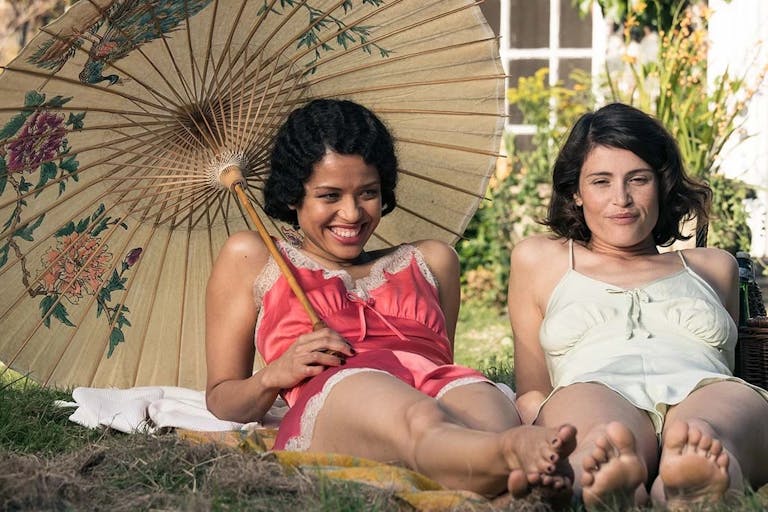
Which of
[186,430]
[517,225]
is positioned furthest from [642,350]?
[517,225]

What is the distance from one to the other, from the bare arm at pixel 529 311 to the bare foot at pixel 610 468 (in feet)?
3.07

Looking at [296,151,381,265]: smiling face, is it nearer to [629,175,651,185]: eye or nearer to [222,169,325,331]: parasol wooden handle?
[222,169,325,331]: parasol wooden handle

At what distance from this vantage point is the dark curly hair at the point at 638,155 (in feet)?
11.4

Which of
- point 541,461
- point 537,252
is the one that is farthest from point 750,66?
point 541,461

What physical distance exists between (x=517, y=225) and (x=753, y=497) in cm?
487

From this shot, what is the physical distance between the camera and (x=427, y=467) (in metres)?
2.65

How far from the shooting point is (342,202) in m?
3.43

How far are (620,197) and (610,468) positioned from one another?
112 centimetres

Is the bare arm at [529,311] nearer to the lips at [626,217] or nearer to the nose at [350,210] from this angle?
the lips at [626,217]

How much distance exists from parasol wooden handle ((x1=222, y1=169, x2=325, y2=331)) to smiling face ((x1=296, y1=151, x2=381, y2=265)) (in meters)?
0.14

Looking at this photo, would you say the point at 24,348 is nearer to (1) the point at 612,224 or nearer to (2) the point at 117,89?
(2) the point at 117,89

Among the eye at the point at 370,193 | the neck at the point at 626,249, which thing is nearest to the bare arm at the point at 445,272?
the eye at the point at 370,193

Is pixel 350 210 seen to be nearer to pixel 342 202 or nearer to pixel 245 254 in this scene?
pixel 342 202

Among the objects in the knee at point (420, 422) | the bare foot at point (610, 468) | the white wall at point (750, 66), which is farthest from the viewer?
the white wall at point (750, 66)
